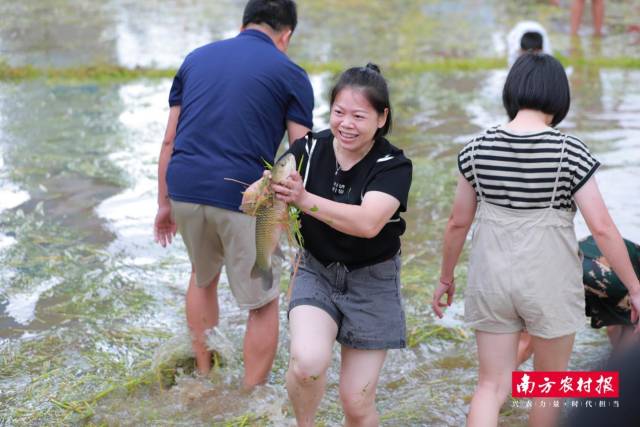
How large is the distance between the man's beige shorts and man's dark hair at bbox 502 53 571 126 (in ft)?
4.49

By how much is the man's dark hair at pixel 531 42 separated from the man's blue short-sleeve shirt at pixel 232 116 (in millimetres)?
2735

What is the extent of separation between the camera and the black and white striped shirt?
11.5 feet

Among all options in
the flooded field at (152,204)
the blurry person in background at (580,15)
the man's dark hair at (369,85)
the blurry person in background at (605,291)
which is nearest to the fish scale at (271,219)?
the man's dark hair at (369,85)

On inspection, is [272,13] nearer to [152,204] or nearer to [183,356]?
[183,356]

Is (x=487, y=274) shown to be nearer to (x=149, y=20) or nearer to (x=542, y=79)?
(x=542, y=79)

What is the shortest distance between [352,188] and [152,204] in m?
3.91

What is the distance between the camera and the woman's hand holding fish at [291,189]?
11.1 feet

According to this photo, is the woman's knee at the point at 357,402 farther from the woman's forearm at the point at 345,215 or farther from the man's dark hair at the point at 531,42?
the man's dark hair at the point at 531,42

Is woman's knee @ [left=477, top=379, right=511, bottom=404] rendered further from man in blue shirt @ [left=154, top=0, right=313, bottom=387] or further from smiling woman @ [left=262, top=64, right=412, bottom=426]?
man in blue shirt @ [left=154, top=0, right=313, bottom=387]

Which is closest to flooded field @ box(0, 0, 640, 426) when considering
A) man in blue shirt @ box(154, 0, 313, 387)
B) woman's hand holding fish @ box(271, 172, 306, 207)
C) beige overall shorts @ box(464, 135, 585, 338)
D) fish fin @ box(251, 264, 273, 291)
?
man in blue shirt @ box(154, 0, 313, 387)

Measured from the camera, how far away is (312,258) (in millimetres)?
3832

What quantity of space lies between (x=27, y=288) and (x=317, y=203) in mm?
2938

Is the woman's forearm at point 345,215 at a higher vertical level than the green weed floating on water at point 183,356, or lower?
higher

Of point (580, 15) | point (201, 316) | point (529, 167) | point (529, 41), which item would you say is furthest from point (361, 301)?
point (580, 15)
